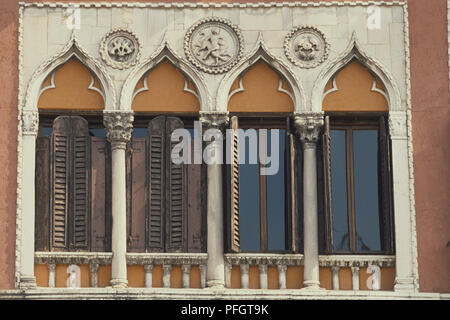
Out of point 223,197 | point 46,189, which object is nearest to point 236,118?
point 223,197

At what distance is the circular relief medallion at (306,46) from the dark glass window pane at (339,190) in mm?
1110

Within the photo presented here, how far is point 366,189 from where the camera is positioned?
94.7 feet

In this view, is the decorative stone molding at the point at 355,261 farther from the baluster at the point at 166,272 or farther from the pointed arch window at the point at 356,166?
the baluster at the point at 166,272

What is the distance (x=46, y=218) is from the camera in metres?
28.5

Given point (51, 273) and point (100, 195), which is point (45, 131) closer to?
point (100, 195)

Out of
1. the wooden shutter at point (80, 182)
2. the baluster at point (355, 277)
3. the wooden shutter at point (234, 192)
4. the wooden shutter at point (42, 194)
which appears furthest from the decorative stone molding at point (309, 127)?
the wooden shutter at point (42, 194)

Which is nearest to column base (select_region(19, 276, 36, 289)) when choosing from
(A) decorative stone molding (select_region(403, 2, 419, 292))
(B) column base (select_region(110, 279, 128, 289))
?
(B) column base (select_region(110, 279, 128, 289))

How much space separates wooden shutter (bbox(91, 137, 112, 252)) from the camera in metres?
28.5

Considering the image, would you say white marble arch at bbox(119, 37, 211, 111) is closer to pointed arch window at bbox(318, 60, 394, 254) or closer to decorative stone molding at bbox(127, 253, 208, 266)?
pointed arch window at bbox(318, 60, 394, 254)

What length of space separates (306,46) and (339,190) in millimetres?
2176

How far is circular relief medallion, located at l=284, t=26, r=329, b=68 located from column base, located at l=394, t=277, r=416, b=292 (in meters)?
3.43

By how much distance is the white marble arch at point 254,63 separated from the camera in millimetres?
28797

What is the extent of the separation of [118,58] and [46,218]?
2589 millimetres
